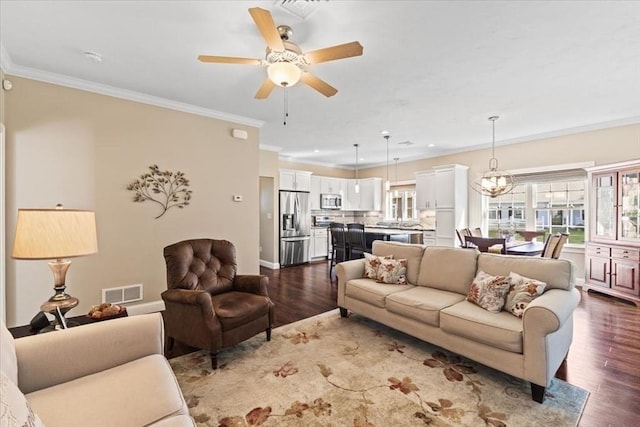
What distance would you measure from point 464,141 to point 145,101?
5484 mm

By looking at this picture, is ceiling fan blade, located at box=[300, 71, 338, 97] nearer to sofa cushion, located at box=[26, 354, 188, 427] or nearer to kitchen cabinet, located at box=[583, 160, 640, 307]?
sofa cushion, located at box=[26, 354, 188, 427]

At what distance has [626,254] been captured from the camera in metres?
4.12

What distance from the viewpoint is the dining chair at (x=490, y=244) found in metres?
3.97

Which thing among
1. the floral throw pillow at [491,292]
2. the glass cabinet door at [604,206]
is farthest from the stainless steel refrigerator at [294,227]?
the glass cabinet door at [604,206]

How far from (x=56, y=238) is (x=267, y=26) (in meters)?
1.76

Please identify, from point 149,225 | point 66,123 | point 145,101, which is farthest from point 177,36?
point 149,225

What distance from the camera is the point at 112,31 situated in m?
2.34

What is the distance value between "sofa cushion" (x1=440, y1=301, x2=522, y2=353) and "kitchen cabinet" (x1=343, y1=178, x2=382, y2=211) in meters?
5.81

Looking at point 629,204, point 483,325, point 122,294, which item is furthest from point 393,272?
point 629,204

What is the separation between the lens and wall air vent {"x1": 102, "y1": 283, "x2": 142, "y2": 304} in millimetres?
3426

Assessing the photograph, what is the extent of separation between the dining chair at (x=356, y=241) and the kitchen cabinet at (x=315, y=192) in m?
2.42

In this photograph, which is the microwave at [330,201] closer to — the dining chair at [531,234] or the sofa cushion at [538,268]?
the dining chair at [531,234]

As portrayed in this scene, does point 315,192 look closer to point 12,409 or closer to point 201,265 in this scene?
point 201,265

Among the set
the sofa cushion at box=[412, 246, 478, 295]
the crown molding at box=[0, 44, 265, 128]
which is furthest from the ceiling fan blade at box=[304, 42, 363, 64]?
the crown molding at box=[0, 44, 265, 128]
